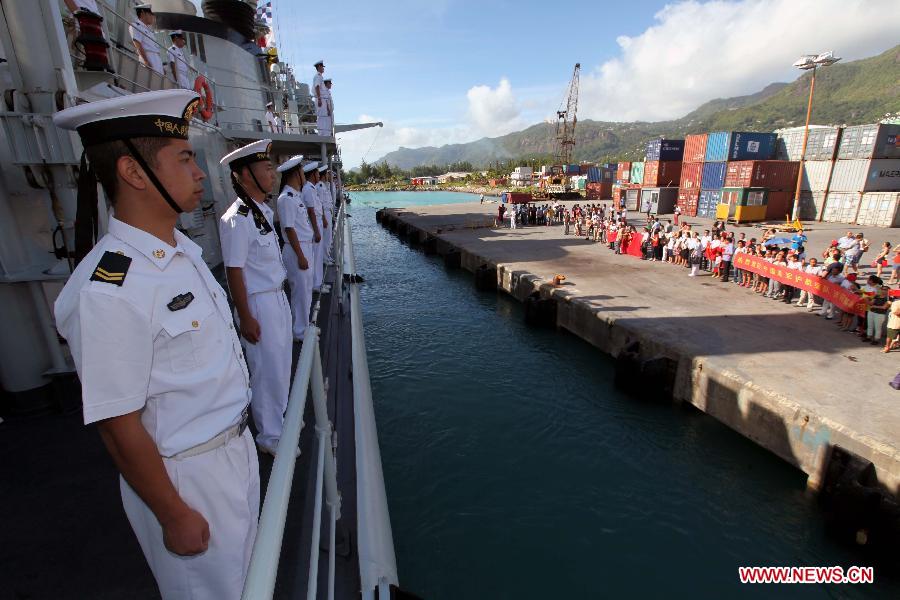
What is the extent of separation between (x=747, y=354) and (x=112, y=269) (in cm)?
918

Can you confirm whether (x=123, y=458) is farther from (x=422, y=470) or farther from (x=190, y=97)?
(x=422, y=470)

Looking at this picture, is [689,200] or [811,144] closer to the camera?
[811,144]

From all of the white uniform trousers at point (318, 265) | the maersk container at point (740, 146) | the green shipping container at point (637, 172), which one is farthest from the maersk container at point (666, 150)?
the white uniform trousers at point (318, 265)

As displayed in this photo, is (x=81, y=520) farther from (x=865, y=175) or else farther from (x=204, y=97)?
(x=865, y=175)

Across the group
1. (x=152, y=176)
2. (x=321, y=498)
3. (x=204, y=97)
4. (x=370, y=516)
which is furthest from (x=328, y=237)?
(x=152, y=176)

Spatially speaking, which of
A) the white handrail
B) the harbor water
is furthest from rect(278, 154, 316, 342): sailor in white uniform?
the harbor water

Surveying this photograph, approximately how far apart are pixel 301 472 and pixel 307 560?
763mm

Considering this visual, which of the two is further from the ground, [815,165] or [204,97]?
[204,97]

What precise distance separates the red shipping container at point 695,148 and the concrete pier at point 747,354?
1688 cm

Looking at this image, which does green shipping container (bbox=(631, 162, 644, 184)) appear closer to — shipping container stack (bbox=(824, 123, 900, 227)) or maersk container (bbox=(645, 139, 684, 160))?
maersk container (bbox=(645, 139, 684, 160))

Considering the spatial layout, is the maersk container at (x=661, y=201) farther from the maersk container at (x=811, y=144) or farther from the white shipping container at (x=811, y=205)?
the white shipping container at (x=811, y=205)

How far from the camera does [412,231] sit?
29.6 metres

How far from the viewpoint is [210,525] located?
1.69 m

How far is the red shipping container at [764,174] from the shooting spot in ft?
86.5
